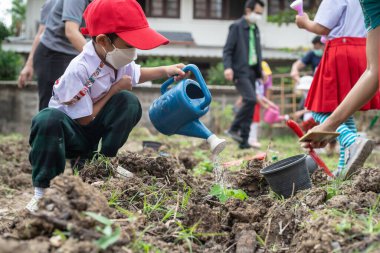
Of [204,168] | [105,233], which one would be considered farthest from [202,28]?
[105,233]

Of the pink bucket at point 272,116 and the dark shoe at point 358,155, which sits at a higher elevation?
the dark shoe at point 358,155

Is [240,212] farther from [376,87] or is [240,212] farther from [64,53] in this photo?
[64,53]

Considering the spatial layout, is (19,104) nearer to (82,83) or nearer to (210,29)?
(82,83)

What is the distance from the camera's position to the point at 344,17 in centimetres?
414

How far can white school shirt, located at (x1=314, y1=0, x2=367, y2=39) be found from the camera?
4.12 m

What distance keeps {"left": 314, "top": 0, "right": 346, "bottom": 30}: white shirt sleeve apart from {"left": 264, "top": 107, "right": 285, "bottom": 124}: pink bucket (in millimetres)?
6791

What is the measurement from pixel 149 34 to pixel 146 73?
0.59 m

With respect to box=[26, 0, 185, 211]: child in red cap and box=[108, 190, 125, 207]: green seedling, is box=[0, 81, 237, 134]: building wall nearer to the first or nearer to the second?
box=[26, 0, 185, 211]: child in red cap

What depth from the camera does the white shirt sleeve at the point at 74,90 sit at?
3211mm

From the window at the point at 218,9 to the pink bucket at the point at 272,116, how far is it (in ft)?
33.9

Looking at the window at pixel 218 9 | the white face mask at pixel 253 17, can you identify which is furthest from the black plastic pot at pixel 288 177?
the window at pixel 218 9

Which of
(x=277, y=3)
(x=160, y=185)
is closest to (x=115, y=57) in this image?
(x=160, y=185)

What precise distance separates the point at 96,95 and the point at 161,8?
1770 cm

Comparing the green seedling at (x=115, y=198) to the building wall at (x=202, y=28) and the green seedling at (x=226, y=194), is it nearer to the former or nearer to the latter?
the green seedling at (x=226, y=194)
